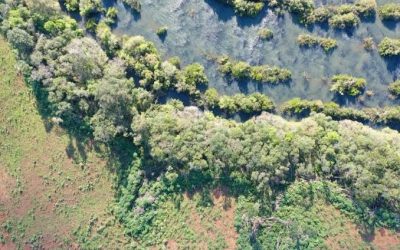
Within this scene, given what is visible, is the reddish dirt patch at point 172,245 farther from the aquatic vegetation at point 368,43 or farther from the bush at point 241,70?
the aquatic vegetation at point 368,43

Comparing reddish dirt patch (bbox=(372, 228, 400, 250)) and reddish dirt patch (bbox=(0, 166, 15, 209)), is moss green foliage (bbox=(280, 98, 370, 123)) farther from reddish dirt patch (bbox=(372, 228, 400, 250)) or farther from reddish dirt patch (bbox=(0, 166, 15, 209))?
reddish dirt patch (bbox=(0, 166, 15, 209))

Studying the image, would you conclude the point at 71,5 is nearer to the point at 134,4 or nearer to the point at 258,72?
the point at 134,4

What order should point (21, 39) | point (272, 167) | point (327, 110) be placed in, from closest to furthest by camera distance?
point (272, 167)
point (21, 39)
point (327, 110)

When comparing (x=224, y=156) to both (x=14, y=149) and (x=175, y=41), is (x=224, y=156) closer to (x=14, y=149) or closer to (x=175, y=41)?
(x=175, y=41)

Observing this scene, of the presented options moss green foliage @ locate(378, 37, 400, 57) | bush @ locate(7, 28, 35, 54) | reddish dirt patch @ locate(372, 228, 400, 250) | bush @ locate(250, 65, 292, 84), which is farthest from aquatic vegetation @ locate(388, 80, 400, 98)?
bush @ locate(7, 28, 35, 54)

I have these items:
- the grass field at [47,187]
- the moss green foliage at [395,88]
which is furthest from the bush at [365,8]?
the grass field at [47,187]

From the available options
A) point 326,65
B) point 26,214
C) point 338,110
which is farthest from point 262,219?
point 26,214

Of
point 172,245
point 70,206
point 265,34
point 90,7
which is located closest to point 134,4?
point 90,7
